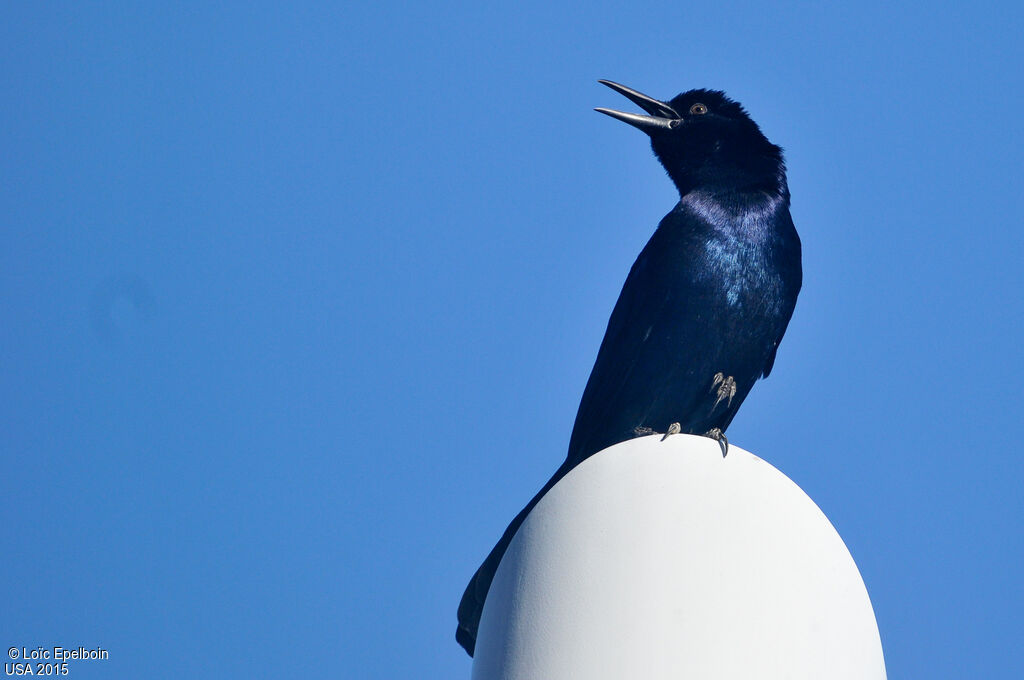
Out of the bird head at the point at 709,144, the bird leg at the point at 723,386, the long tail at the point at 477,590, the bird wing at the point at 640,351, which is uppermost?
the bird head at the point at 709,144

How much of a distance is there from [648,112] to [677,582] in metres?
4.23

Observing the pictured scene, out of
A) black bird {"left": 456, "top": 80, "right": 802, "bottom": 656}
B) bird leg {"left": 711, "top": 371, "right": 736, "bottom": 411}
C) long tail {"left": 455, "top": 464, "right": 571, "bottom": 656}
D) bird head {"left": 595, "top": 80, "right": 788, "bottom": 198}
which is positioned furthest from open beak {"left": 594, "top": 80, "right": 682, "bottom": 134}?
long tail {"left": 455, "top": 464, "right": 571, "bottom": 656}

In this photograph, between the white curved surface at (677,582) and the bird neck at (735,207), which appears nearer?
the white curved surface at (677,582)

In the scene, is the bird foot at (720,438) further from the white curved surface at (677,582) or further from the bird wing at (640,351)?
the bird wing at (640,351)

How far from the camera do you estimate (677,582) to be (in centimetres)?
402

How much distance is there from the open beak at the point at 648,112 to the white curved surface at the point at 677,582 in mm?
3303

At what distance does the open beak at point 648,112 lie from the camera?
7391 mm

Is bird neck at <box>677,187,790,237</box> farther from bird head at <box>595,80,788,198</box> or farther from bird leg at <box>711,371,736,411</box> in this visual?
bird leg at <box>711,371,736,411</box>

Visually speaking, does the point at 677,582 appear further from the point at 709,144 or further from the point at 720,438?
the point at 709,144

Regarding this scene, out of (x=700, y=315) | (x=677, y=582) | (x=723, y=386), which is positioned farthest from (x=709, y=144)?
(x=677, y=582)

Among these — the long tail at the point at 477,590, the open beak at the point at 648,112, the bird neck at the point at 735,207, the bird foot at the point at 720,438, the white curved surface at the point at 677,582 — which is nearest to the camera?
the white curved surface at the point at 677,582

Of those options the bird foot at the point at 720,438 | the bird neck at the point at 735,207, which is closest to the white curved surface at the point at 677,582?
the bird foot at the point at 720,438

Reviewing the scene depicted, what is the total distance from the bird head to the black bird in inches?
0.6

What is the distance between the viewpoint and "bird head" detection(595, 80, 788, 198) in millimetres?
6781
